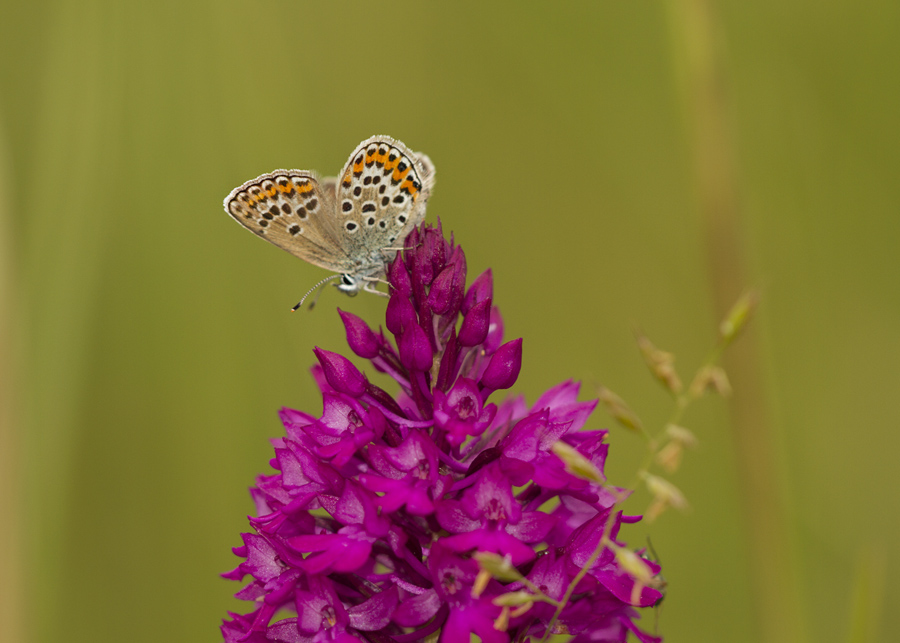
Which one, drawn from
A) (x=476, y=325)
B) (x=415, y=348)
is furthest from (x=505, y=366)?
(x=415, y=348)

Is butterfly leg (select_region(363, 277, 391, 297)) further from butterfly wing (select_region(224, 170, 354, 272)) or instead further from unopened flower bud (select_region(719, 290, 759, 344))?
unopened flower bud (select_region(719, 290, 759, 344))

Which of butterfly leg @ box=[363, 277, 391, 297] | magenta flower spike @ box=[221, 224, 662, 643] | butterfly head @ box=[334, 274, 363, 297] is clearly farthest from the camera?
butterfly head @ box=[334, 274, 363, 297]

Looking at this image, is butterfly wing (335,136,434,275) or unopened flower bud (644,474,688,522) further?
butterfly wing (335,136,434,275)

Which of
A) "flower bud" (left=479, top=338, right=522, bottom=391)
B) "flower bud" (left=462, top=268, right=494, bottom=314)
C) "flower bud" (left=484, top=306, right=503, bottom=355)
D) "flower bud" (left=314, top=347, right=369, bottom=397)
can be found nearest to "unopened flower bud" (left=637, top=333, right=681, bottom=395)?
"flower bud" (left=479, top=338, right=522, bottom=391)

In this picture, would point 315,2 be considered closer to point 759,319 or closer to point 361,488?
point 759,319

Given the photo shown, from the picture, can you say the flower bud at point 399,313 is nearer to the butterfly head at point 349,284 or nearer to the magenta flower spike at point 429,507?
the magenta flower spike at point 429,507

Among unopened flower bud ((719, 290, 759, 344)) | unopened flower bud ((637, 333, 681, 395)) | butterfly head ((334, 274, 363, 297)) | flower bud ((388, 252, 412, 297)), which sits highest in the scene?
unopened flower bud ((719, 290, 759, 344))
